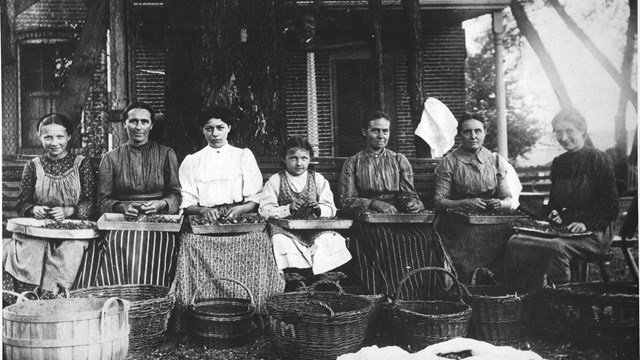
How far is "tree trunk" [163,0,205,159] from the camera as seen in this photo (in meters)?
5.64

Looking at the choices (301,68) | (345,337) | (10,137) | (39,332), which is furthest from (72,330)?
(301,68)

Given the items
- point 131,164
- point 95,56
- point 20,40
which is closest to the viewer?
point 131,164

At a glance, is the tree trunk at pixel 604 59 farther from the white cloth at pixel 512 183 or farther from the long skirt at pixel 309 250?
the long skirt at pixel 309 250

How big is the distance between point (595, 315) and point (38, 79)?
30.8 feet

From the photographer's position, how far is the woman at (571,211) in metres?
4.55

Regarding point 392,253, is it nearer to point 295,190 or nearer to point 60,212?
point 295,190

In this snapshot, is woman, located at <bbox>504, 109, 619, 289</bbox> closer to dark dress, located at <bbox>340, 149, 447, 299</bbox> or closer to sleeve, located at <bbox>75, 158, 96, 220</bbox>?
dark dress, located at <bbox>340, 149, 447, 299</bbox>

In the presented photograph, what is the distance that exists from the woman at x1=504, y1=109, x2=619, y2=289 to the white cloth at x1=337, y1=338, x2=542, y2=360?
118 centimetres

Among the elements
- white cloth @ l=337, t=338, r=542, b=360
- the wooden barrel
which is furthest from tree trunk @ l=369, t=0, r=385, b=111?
the wooden barrel

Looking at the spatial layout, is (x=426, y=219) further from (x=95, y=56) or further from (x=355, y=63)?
(x=355, y=63)

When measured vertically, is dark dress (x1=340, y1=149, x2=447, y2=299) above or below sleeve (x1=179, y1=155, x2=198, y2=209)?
below

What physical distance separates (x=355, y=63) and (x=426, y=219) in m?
7.28

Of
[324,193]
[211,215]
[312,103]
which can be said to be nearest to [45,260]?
[211,215]

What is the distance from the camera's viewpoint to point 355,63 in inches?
455
